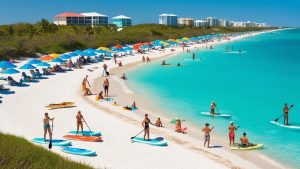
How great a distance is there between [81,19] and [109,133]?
107 meters

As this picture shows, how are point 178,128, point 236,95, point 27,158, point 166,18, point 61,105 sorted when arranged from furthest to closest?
point 166,18 → point 236,95 → point 61,105 → point 178,128 → point 27,158

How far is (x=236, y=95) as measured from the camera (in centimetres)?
2975

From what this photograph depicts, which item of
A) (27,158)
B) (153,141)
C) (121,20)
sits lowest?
(153,141)

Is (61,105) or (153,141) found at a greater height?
(61,105)

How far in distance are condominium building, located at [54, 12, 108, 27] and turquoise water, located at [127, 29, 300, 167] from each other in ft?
238

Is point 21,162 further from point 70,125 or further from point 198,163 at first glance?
point 70,125

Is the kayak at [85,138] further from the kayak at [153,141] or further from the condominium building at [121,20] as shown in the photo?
the condominium building at [121,20]

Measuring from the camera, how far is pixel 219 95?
2942 centimetres

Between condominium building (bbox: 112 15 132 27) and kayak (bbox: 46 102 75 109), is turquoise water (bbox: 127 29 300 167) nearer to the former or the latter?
kayak (bbox: 46 102 75 109)

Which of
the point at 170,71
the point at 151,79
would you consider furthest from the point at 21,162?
the point at 170,71

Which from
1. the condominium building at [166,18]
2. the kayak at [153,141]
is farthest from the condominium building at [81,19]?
the kayak at [153,141]

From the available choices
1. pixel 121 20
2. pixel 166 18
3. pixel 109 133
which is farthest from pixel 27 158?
pixel 166 18

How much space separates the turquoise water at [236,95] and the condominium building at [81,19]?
72.4m

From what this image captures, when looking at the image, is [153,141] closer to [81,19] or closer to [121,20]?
[81,19]
